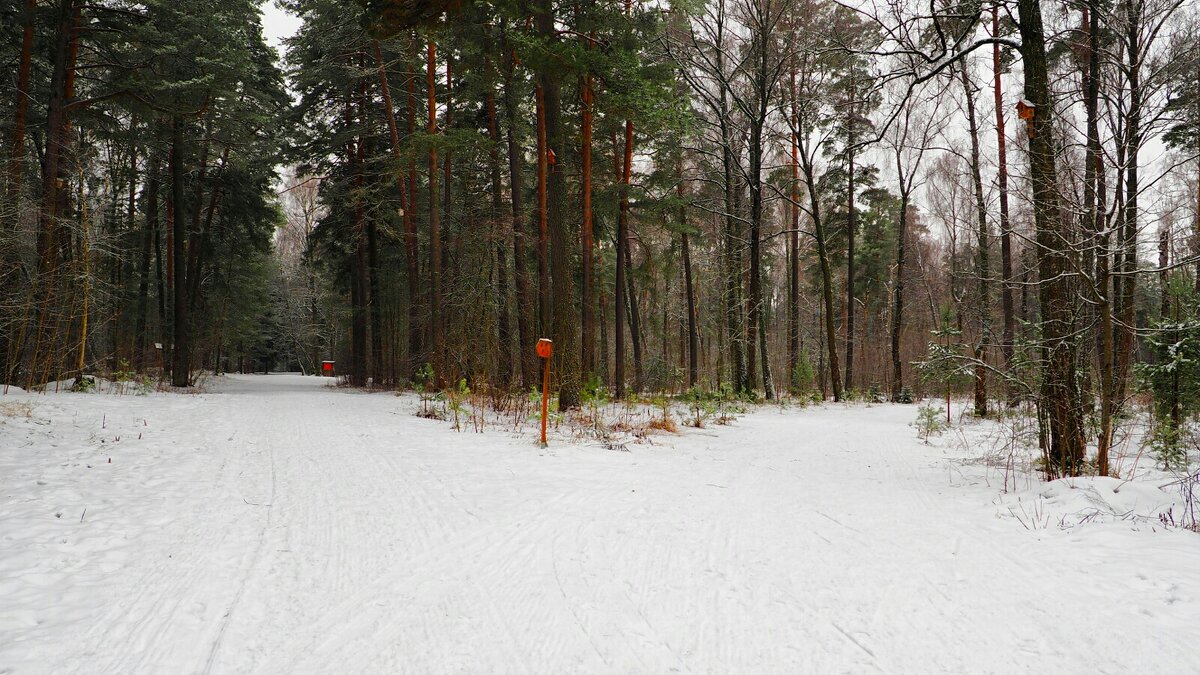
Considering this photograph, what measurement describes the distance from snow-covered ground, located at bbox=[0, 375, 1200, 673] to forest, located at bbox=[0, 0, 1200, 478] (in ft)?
7.04

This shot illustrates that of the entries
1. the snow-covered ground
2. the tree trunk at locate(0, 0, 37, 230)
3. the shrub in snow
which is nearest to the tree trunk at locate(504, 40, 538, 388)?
the shrub in snow

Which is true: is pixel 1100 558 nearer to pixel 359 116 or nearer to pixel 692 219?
pixel 692 219

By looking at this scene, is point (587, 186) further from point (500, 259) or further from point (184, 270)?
point (184, 270)

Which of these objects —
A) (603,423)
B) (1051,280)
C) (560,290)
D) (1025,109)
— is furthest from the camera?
(560,290)

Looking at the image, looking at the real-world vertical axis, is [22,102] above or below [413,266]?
above

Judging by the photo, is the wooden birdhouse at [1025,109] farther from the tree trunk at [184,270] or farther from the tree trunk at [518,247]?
the tree trunk at [184,270]

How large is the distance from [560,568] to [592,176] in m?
14.4

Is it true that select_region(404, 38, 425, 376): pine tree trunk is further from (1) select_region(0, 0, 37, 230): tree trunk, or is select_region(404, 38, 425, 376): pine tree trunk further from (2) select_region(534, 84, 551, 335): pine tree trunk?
(1) select_region(0, 0, 37, 230): tree trunk

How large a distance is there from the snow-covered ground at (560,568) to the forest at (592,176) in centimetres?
215

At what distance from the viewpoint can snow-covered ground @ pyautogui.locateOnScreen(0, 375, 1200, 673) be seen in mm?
2168

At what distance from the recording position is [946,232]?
2378 cm

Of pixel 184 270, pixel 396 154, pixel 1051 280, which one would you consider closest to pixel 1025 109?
pixel 1051 280

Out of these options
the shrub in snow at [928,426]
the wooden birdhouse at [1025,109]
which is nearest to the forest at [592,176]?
the wooden birdhouse at [1025,109]

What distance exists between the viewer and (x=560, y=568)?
3002mm
